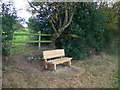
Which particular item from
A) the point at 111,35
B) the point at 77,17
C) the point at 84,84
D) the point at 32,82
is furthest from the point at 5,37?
the point at 111,35

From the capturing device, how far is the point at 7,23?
4.84 meters

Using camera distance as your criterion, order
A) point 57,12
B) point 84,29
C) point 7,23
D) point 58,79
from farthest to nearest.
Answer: point 84,29 → point 57,12 → point 7,23 → point 58,79

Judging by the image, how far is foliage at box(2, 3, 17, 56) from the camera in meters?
4.80

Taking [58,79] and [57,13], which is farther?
[57,13]

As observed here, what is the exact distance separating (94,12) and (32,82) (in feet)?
16.7

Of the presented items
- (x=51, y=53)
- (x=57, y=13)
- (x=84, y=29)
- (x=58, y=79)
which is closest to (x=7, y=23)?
(x=51, y=53)

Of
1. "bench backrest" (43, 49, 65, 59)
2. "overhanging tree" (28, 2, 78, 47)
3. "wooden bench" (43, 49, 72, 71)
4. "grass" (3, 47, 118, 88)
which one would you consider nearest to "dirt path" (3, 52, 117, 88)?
"grass" (3, 47, 118, 88)

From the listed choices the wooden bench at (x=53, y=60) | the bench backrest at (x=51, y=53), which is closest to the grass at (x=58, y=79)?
the wooden bench at (x=53, y=60)

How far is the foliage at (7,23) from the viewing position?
15.8ft

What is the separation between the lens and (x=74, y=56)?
6.78m

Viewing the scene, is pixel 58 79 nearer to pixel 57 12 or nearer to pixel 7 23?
pixel 7 23

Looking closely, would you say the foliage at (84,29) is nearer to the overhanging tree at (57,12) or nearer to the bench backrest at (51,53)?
the overhanging tree at (57,12)

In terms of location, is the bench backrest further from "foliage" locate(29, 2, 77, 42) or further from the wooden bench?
"foliage" locate(29, 2, 77, 42)

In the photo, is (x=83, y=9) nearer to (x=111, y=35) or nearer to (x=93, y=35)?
(x=93, y=35)
